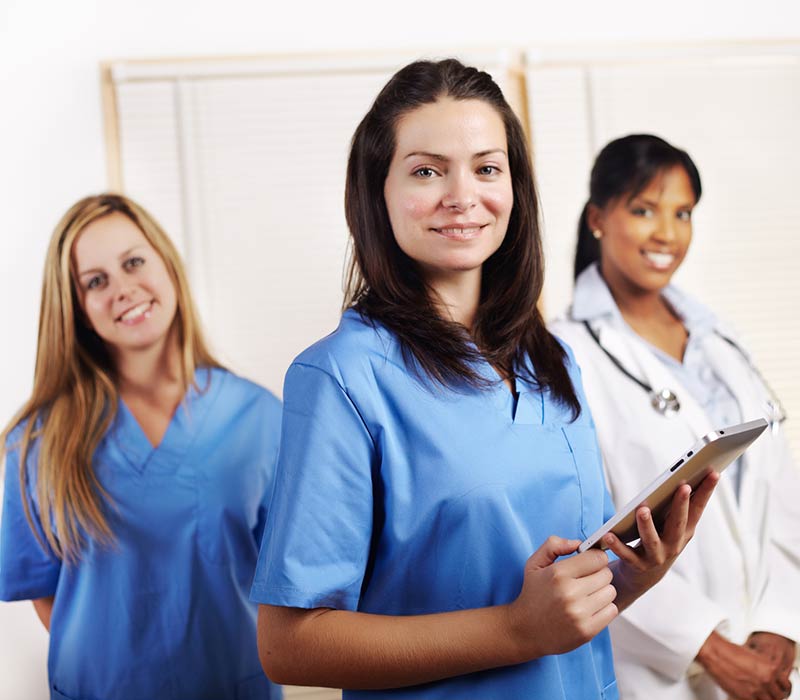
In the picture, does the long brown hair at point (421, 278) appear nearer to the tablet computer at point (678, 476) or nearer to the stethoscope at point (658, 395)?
the tablet computer at point (678, 476)

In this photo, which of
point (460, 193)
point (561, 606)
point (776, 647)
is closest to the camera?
point (561, 606)

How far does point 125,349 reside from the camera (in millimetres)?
1808

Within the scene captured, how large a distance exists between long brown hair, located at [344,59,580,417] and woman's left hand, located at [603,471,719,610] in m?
0.19

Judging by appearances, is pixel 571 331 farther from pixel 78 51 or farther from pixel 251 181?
pixel 78 51

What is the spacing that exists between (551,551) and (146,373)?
1078mm

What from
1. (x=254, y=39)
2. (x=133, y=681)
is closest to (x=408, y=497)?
(x=133, y=681)

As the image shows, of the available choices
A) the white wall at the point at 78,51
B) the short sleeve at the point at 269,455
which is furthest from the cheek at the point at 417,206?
the white wall at the point at 78,51

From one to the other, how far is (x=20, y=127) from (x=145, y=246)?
0.43 meters

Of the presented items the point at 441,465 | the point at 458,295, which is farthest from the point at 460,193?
the point at 441,465

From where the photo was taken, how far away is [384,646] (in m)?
0.92

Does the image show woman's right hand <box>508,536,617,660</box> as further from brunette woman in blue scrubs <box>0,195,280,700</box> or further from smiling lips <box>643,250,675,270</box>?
smiling lips <box>643,250,675,270</box>

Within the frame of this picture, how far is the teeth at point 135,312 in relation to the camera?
1772 mm

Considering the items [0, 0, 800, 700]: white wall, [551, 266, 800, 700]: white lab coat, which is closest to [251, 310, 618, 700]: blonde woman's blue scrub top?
[551, 266, 800, 700]: white lab coat

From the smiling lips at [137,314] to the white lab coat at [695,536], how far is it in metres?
0.80
